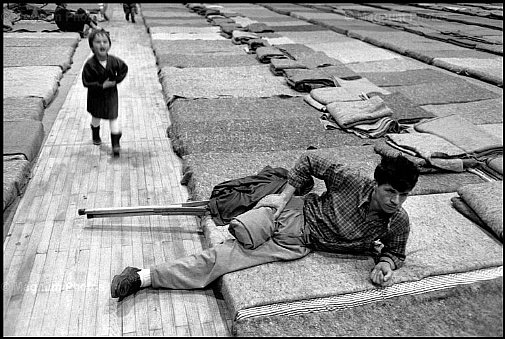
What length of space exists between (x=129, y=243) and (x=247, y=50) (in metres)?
4.14

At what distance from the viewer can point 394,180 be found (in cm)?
162

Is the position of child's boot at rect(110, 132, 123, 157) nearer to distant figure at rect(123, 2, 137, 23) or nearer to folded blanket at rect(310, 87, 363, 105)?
folded blanket at rect(310, 87, 363, 105)

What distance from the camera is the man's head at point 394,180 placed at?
5.25 ft

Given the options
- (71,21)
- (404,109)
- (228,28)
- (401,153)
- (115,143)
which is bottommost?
(71,21)

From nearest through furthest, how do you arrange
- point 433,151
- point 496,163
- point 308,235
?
point 308,235, point 496,163, point 433,151

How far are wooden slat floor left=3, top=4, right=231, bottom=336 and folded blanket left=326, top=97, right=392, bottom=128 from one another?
1.16m

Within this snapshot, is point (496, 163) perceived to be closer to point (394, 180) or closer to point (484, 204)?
point (484, 204)

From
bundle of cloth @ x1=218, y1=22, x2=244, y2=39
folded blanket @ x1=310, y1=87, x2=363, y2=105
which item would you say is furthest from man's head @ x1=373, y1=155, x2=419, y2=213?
bundle of cloth @ x1=218, y1=22, x2=244, y2=39

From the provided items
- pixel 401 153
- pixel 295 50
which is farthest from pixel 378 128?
pixel 295 50

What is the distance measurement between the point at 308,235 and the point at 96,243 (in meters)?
0.90

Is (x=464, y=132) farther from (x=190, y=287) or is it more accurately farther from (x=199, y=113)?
(x=190, y=287)

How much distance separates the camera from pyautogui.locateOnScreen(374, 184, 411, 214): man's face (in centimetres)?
165

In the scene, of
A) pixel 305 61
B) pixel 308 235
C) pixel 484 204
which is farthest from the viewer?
pixel 305 61

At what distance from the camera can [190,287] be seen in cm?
187
